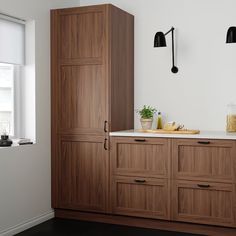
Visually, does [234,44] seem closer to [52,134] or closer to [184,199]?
[184,199]

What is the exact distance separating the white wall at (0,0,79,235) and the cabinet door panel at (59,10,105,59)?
7.0 inches

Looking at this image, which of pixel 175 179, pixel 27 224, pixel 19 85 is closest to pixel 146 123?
pixel 175 179

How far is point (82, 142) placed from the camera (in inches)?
182

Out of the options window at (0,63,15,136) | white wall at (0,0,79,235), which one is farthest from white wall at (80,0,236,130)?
window at (0,63,15,136)

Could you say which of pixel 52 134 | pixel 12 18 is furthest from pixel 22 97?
pixel 12 18

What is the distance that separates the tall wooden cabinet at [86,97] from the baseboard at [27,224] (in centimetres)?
14

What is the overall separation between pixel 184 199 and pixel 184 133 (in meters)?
0.59

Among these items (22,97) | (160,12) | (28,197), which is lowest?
(28,197)

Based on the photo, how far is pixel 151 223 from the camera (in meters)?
4.41

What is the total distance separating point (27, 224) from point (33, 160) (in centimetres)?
59

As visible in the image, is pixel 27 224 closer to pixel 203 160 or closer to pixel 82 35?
pixel 203 160

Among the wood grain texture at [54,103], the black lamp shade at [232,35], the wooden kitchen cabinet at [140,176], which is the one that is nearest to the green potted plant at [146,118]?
the wooden kitchen cabinet at [140,176]

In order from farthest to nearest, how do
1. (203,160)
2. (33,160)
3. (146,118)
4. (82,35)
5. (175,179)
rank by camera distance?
(146,118)
(82,35)
(33,160)
(175,179)
(203,160)

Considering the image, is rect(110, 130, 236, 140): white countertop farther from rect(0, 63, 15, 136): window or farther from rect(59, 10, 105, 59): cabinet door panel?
rect(0, 63, 15, 136): window
